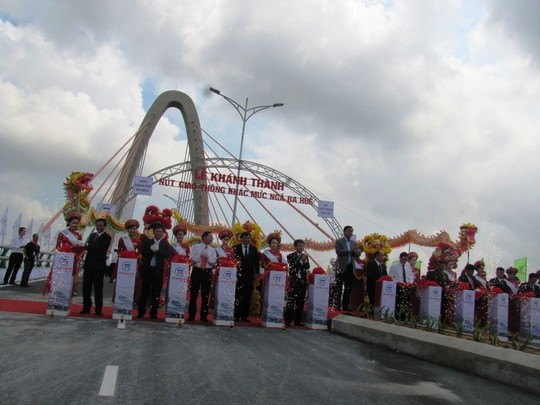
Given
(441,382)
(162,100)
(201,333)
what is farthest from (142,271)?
(162,100)

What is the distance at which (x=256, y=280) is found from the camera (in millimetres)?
10062

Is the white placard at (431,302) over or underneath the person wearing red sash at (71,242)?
underneath

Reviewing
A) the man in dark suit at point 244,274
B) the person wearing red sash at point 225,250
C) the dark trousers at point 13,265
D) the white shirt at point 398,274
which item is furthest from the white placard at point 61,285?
the dark trousers at point 13,265

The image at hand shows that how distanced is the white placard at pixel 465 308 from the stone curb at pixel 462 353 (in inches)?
104

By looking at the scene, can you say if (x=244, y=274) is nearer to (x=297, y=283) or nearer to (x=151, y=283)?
(x=297, y=283)

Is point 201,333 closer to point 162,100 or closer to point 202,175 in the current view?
point 202,175

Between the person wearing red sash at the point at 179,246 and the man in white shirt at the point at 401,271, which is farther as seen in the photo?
the man in white shirt at the point at 401,271

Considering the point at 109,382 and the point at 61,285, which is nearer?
the point at 109,382

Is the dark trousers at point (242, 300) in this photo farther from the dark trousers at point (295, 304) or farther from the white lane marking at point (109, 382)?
the white lane marking at point (109, 382)

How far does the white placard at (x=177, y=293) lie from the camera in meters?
8.55

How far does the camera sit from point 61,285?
8.43 metres

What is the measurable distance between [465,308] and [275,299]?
392 centimetres

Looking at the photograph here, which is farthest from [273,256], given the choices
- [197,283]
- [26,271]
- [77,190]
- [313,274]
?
[77,190]

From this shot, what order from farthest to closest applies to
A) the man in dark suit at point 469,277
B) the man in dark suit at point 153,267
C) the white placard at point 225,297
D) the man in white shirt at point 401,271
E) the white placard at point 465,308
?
1. the man in dark suit at point 469,277
2. the man in white shirt at point 401,271
3. the white placard at point 465,308
4. the man in dark suit at point 153,267
5. the white placard at point 225,297
